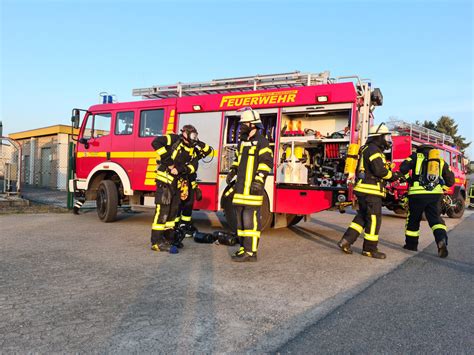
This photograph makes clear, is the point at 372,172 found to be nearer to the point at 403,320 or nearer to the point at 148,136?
the point at 403,320

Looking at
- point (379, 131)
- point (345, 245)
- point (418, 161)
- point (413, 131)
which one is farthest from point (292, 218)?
point (413, 131)

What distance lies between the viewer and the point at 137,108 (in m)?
8.06

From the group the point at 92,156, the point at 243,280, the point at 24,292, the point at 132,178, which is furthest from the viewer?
the point at 92,156

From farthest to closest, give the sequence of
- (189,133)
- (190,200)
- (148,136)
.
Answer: (148,136) < (190,200) < (189,133)

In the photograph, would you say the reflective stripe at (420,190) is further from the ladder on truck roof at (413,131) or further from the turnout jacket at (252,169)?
the ladder on truck roof at (413,131)

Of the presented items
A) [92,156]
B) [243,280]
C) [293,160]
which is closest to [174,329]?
[243,280]

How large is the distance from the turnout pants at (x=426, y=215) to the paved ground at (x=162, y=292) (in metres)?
0.33

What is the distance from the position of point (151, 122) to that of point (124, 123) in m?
0.71

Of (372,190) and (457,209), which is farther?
(457,209)

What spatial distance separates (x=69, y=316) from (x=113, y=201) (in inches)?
206

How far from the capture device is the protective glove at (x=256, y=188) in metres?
4.96

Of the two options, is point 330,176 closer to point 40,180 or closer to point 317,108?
point 317,108

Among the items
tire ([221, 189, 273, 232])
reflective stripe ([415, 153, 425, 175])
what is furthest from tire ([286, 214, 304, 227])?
reflective stripe ([415, 153, 425, 175])

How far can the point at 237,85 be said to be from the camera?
7.40m
